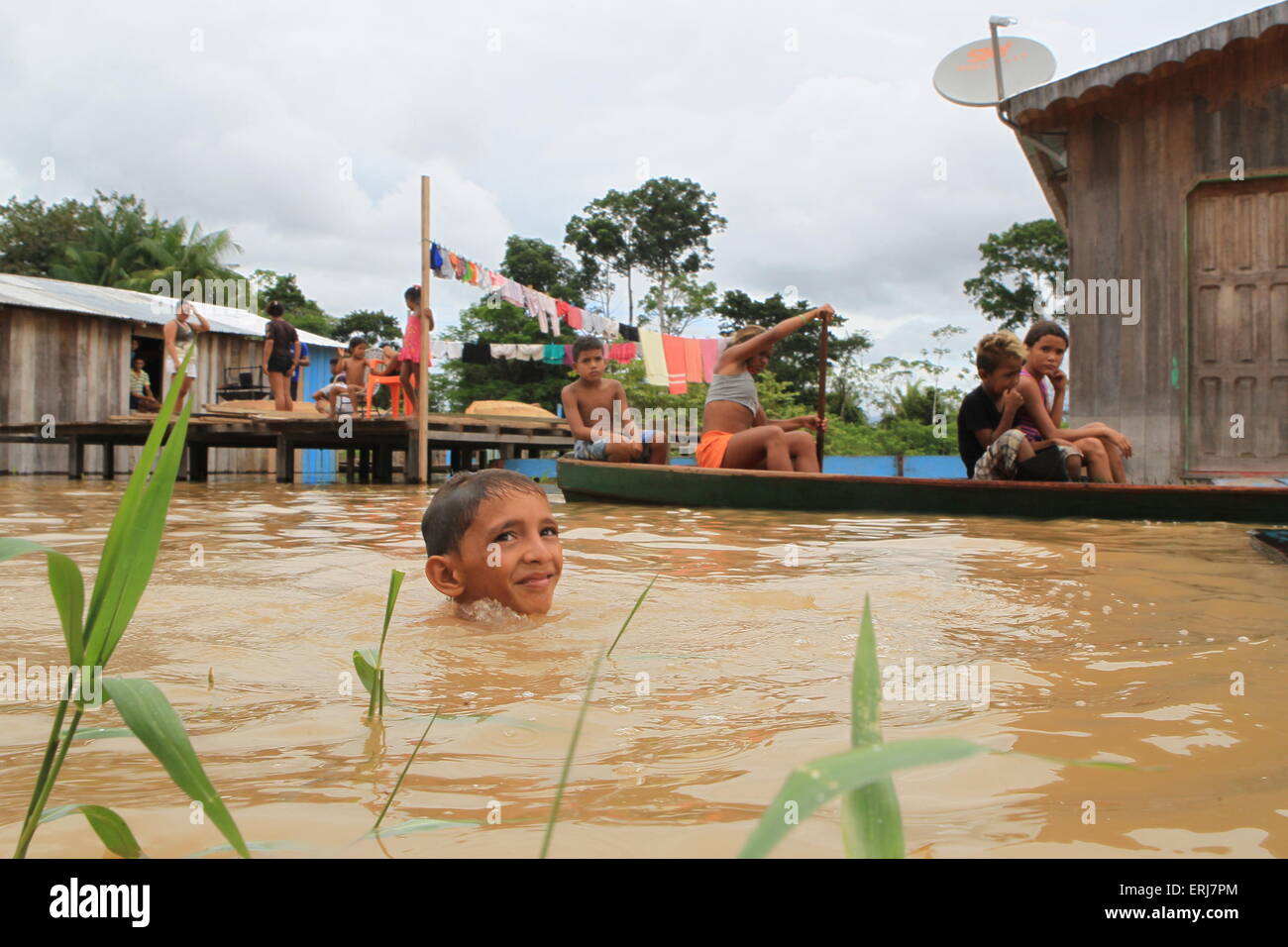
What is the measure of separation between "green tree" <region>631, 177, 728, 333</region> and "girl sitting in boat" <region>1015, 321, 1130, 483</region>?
2383cm

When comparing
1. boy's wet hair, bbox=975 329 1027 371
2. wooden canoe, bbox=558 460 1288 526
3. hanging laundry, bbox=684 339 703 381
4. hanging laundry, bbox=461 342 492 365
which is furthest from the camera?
hanging laundry, bbox=684 339 703 381

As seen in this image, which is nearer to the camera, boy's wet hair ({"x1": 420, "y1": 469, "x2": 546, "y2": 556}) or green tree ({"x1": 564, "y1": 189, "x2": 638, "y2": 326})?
boy's wet hair ({"x1": 420, "y1": 469, "x2": 546, "y2": 556})

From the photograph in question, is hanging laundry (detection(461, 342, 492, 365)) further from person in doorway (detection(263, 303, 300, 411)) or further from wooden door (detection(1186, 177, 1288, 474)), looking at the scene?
wooden door (detection(1186, 177, 1288, 474))

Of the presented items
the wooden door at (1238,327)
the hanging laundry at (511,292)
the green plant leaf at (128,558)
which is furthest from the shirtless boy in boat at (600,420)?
the green plant leaf at (128,558)

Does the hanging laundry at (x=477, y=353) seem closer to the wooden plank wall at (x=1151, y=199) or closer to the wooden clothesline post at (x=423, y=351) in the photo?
the wooden clothesline post at (x=423, y=351)

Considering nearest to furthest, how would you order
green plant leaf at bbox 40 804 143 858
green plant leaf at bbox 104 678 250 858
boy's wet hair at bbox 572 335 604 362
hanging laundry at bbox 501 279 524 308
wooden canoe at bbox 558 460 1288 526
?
green plant leaf at bbox 104 678 250 858 < green plant leaf at bbox 40 804 143 858 < wooden canoe at bbox 558 460 1288 526 < boy's wet hair at bbox 572 335 604 362 < hanging laundry at bbox 501 279 524 308

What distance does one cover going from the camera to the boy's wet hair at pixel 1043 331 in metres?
6.50

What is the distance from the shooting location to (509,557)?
2.95m

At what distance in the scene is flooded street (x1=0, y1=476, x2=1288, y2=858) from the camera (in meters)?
1.19

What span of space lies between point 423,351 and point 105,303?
10.4 m

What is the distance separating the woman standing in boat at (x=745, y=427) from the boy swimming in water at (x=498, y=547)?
14.3ft

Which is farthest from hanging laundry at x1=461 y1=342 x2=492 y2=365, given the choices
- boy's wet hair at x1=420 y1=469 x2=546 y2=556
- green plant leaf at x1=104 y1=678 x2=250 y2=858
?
green plant leaf at x1=104 y1=678 x2=250 y2=858

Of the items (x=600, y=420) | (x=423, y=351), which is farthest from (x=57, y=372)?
(x=600, y=420)

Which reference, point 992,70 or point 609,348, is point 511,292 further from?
point 992,70
